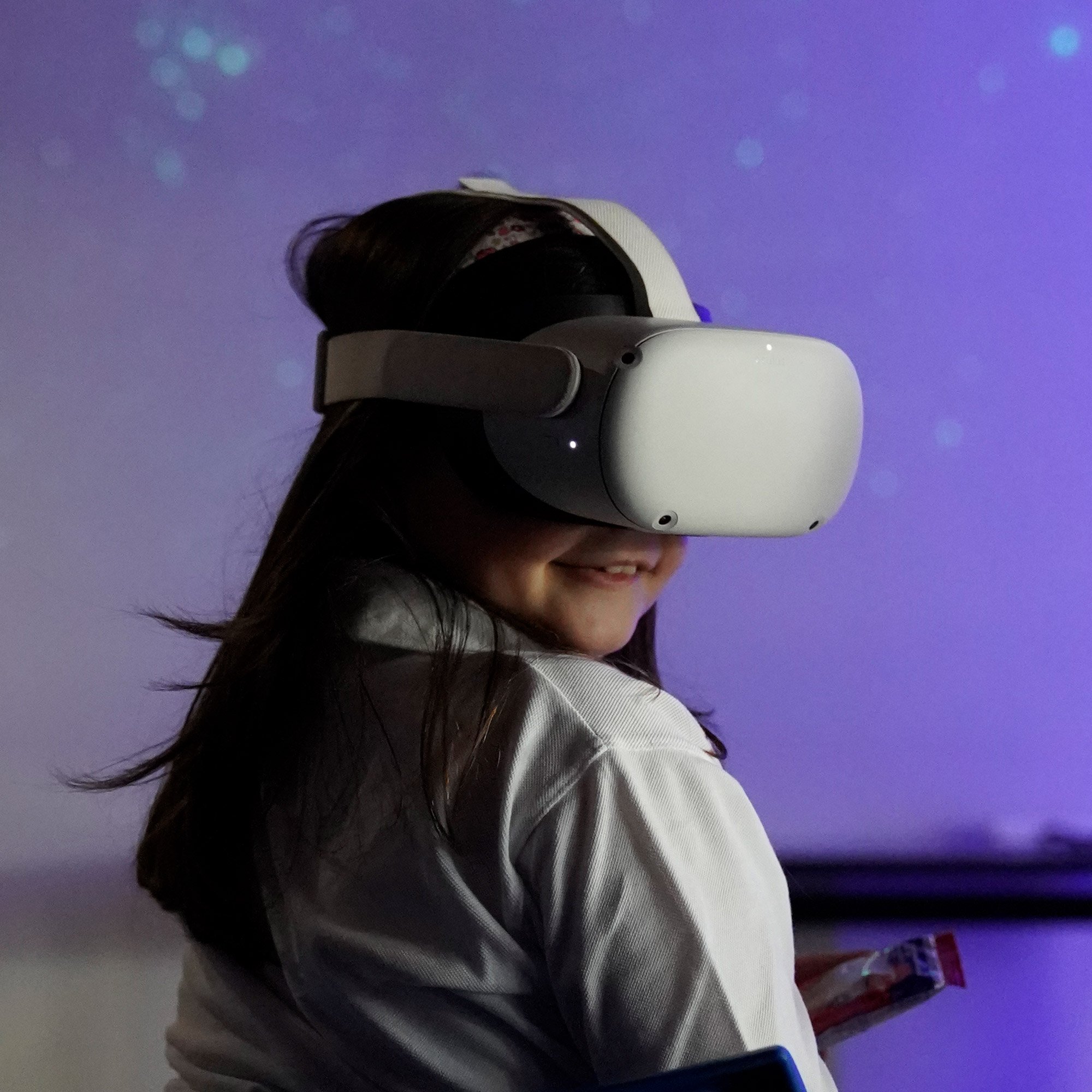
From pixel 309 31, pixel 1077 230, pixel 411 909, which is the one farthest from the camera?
pixel 1077 230

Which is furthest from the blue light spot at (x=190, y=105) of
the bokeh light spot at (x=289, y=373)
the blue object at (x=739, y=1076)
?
the blue object at (x=739, y=1076)

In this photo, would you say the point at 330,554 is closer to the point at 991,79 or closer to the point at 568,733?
the point at 568,733

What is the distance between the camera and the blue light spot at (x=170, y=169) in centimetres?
142

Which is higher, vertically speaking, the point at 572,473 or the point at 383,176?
the point at 383,176

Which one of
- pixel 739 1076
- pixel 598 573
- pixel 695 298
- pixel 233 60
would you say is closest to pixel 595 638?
pixel 598 573

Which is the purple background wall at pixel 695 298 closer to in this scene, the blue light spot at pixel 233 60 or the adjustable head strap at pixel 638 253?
the blue light spot at pixel 233 60

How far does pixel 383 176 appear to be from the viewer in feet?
4.73

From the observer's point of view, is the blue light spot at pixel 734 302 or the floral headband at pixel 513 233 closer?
the floral headband at pixel 513 233

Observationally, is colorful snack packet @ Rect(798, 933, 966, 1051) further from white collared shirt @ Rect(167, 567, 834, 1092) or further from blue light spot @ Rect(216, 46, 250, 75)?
blue light spot @ Rect(216, 46, 250, 75)

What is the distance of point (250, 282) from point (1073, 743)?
1143 millimetres

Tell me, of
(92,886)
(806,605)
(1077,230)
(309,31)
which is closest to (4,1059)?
(92,886)

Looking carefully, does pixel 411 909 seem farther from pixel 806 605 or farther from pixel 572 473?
pixel 806 605

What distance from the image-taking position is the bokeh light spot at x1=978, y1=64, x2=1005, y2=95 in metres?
1.50

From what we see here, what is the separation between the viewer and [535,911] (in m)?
0.53
